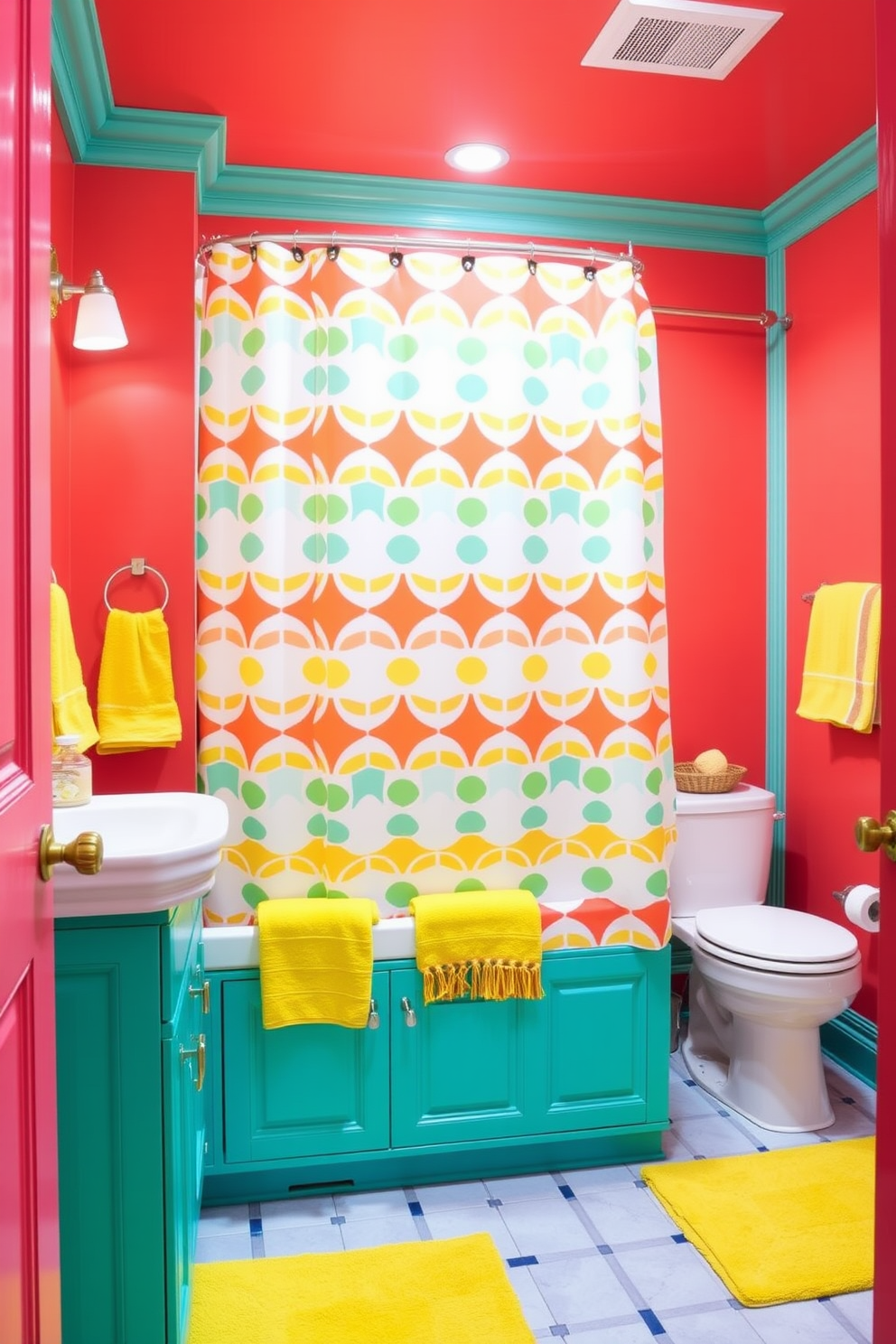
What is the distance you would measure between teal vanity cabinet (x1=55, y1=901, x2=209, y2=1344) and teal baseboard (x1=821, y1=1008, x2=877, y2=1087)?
2.01 meters

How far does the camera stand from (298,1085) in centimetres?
236

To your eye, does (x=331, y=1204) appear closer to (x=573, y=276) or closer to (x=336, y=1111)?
(x=336, y=1111)

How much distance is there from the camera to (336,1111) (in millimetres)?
2377

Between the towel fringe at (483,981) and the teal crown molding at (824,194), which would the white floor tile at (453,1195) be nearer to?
the towel fringe at (483,981)

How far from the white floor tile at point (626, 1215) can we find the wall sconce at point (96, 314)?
2.13 meters

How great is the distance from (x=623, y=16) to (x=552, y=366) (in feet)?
2.38

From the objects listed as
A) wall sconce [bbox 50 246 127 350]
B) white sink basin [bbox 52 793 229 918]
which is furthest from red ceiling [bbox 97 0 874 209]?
white sink basin [bbox 52 793 229 918]

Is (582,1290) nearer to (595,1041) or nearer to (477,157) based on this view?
(595,1041)

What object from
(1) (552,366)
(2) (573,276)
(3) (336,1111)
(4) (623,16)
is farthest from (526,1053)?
(4) (623,16)

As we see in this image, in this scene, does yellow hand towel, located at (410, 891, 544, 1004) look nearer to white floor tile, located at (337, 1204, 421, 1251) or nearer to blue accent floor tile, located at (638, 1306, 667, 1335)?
white floor tile, located at (337, 1204, 421, 1251)

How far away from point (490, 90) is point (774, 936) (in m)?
2.14

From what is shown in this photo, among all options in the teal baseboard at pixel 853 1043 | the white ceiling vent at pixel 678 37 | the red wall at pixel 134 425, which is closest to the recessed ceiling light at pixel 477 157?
the white ceiling vent at pixel 678 37

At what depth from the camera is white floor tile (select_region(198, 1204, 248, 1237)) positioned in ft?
7.40

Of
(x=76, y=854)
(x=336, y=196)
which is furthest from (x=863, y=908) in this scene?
(x=336, y=196)
